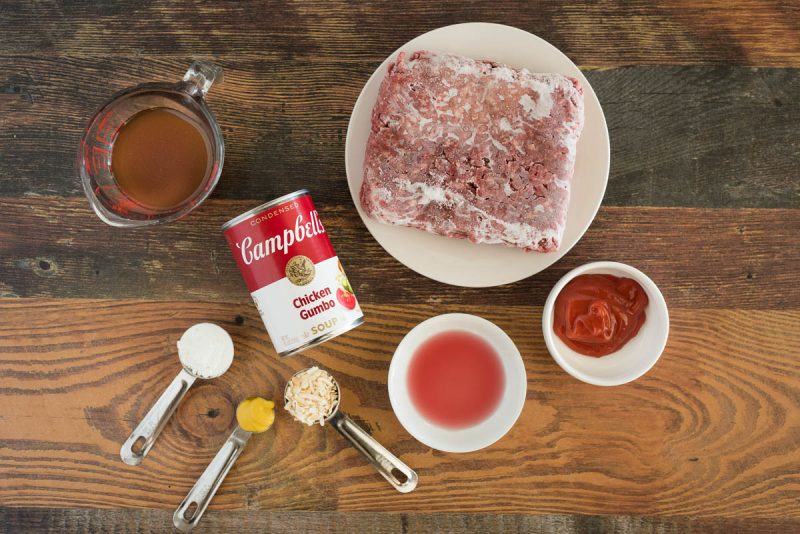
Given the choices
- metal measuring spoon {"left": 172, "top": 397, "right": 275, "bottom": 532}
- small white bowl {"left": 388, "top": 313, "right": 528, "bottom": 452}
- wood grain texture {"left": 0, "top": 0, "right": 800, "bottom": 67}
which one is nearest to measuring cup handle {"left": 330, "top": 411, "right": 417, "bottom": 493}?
small white bowl {"left": 388, "top": 313, "right": 528, "bottom": 452}

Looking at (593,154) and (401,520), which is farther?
(401,520)

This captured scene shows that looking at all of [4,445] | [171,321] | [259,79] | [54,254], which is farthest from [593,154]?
[4,445]

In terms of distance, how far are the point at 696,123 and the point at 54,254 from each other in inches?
79.2

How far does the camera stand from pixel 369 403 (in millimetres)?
1709

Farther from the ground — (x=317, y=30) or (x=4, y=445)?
(x=317, y=30)

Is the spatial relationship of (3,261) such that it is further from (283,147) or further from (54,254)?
(283,147)

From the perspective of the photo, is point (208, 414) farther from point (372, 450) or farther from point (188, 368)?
point (372, 450)

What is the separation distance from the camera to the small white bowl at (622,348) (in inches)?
58.6

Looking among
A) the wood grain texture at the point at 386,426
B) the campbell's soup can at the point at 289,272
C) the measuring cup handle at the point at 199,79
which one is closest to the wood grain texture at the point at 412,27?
the measuring cup handle at the point at 199,79

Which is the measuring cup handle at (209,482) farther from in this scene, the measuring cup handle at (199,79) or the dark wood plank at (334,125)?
the measuring cup handle at (199,79)

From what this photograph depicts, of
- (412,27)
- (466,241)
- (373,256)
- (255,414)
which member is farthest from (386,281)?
(412,27)

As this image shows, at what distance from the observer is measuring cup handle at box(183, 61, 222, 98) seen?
1533mm

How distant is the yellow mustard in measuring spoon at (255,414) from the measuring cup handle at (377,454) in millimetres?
191

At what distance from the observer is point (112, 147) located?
1516 mm
